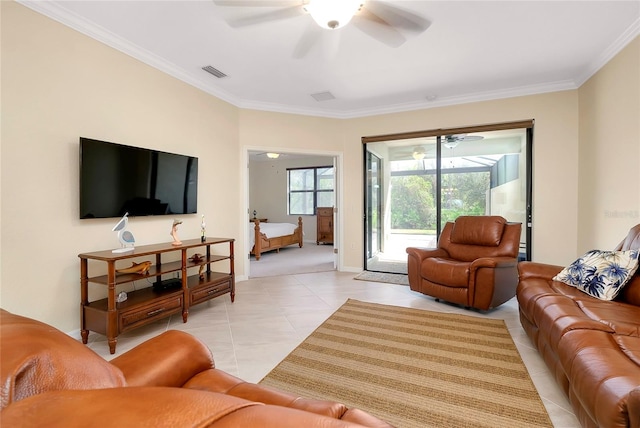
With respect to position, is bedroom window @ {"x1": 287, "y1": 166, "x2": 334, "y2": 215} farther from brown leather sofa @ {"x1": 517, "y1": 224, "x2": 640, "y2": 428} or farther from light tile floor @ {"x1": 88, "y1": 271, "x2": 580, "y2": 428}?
brown leather sofa @ {"x1": 517, "y1": 224, "x2": 640, "y2": 428}

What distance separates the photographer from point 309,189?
29.7 ft

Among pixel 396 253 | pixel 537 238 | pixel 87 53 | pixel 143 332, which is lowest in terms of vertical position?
pixel 143 332

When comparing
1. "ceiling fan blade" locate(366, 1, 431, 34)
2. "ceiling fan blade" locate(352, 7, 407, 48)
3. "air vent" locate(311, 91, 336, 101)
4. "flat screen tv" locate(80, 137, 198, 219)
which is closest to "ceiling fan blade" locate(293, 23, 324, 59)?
"ceiling fan blade" locate(352, 7, 407, 48)

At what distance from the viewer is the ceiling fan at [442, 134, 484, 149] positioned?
4.53m

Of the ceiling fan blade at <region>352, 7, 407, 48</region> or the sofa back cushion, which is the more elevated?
the ceiling fan blade at <region>352, 7, 407, 48</region>

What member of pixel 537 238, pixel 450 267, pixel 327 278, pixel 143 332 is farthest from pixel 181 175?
pixel 537 238

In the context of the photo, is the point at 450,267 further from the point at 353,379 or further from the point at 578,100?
the point at 578,100

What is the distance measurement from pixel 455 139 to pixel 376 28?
8.69 ft

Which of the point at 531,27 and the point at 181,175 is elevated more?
the point at 531,27

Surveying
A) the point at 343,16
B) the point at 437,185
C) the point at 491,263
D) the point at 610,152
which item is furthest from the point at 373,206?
the point at 343,16

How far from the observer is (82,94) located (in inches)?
104

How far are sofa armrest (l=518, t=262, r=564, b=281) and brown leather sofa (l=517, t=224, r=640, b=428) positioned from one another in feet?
0.24

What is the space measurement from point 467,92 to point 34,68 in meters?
4.78

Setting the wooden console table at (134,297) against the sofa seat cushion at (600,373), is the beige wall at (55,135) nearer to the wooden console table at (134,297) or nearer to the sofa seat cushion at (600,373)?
the wooden console table at (134,297)
